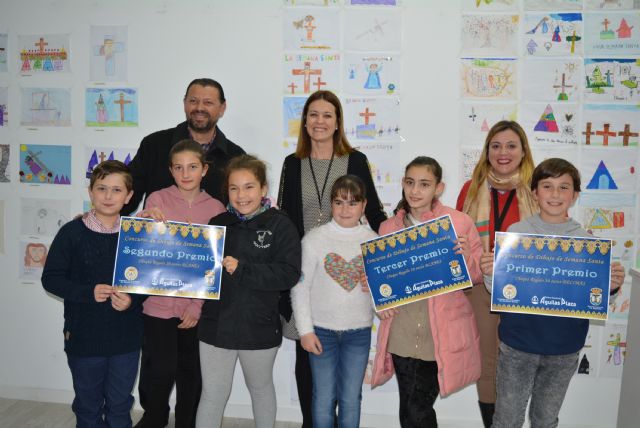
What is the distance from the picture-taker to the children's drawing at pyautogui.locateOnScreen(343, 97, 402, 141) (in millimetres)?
3594

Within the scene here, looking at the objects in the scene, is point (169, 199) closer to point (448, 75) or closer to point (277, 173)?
point (277, 173)

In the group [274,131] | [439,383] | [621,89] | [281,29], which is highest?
[281,29]

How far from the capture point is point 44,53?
3830 millimetres

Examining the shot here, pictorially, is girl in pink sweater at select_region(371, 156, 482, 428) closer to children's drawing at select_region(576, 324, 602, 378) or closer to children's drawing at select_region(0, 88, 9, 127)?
children's drawing at select_region(576, 324, 602, 378)

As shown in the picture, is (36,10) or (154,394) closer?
(154,394)

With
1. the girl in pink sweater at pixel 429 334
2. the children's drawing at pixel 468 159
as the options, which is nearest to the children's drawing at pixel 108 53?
the girl in pink sweater at pixel 429 334

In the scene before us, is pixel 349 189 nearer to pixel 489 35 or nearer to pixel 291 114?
pixel 291 114

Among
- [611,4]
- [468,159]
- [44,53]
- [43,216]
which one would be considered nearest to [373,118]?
[468,159]

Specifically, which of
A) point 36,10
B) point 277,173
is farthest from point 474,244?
point 36,10

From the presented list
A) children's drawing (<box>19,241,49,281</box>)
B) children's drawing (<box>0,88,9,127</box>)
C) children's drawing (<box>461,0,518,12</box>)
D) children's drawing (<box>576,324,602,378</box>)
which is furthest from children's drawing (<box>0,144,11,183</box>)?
children's drawing (<box>576,324,602,378</box>)

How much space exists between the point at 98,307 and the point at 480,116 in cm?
259

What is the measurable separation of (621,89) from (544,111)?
1.63 feet

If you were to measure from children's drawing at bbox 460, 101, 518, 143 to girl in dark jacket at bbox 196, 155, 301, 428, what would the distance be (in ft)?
5.10

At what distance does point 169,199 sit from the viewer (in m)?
2.86
